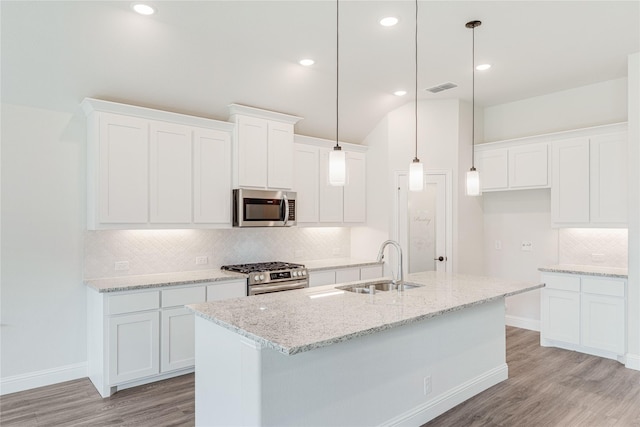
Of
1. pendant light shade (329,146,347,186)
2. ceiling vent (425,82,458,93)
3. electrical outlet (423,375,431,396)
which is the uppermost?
ceiling vent (425,82,458,93)

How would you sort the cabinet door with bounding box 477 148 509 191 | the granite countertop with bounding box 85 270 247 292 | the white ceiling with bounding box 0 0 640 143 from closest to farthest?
1. the white ceiling with bounding box 0 0 640 143
2. the granite countertop with bounding box 85 270 247 292
3. the cabinet door with bounding box 477 148 509 191

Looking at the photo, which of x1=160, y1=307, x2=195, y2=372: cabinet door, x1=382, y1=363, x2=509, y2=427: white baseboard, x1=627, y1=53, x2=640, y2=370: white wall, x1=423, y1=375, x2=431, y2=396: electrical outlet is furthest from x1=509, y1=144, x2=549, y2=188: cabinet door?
x1=160, y1=307, x2=195, y2=372: cabinet door

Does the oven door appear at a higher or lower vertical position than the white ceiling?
lower

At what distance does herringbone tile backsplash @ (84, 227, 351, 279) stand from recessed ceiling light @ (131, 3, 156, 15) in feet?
6.92

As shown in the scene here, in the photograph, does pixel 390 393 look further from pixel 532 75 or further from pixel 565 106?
pixel 565 106

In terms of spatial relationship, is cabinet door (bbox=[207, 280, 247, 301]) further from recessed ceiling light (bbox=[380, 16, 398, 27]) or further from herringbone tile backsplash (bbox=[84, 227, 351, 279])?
recessed ceiling light (bbox=[380, 16, 398, 27])

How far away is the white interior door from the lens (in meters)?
5.48

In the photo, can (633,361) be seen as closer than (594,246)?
Yes

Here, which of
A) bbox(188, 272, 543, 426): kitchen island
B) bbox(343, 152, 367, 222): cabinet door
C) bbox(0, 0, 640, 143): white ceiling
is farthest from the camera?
bbox(343, 152, 367, 222): cabinet door

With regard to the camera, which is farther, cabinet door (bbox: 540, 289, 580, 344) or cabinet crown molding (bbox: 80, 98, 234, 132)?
cabinet door (bbox: 540, 289, 580, 344)

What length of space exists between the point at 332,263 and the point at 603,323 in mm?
3117

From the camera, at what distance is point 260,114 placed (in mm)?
4711

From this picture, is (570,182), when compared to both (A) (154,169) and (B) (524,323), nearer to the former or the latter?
(B) (524,323)

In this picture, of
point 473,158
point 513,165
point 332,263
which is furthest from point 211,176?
point 513,165
